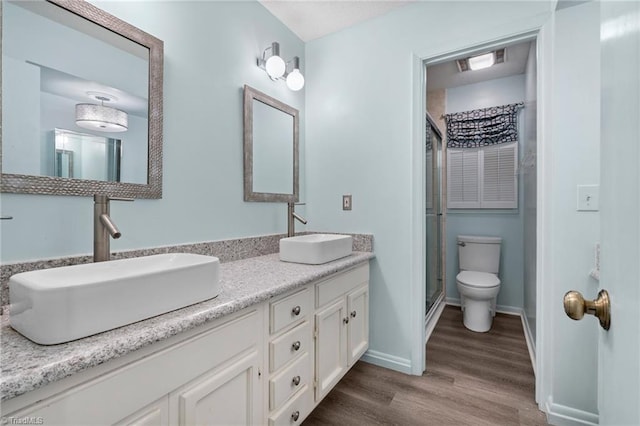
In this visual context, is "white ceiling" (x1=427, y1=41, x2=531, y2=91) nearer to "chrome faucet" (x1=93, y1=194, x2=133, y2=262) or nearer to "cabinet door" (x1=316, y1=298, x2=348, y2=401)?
"cabinet door" (x1=316, y1=298, x2=348, y2=401)

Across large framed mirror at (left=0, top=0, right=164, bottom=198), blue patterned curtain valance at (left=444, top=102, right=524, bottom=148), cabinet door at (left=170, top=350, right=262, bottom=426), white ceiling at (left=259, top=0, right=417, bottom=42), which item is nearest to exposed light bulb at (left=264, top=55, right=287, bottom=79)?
white ceiling at (left=259, top=0, right=417, bottom=42)

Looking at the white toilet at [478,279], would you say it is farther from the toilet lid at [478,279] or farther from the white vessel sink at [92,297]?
the white vessel sink at [92,297]

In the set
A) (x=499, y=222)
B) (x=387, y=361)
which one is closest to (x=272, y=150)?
(x=387, y=361)

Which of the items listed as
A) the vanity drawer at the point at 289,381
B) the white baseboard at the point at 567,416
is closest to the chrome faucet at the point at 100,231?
the vanity drawer at the point at 289,381

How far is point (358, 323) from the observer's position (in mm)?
1872

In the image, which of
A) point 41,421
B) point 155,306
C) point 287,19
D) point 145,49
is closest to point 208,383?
point 155,306

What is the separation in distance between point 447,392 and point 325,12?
2.44 metres

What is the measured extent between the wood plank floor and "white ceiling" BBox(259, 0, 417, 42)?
7.63 feet

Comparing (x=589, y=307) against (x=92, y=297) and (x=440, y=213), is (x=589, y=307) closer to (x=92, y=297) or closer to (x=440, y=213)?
(x=92, y=297)

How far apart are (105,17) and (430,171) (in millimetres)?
2381

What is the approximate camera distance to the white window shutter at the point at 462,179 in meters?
3.20

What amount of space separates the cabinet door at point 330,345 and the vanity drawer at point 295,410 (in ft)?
0.28

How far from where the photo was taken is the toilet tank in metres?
2.97

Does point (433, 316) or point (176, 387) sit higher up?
point (176, 387)
